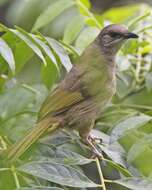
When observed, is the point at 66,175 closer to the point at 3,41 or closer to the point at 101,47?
the point at 3,41

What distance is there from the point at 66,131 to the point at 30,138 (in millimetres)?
438

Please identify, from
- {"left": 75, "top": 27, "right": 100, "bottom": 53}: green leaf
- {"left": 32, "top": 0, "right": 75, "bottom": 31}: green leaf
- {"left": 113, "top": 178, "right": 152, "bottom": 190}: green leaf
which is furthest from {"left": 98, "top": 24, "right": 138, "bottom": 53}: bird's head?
{"left": 113, "top": 178, "right": 152, "bottom": 190}: green leaf

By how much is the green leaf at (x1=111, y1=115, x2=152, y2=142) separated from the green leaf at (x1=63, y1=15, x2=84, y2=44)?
0.78 metres

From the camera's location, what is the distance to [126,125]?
111 inches

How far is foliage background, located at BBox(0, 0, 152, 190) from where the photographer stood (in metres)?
2.54

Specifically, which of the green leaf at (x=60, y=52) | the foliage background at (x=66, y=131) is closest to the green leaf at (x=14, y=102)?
the foliage background at (x=66, y=131)

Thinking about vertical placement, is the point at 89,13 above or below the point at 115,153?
above

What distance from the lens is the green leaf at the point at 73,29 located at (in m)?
3.48

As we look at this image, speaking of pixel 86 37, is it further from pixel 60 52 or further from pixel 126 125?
pixel 126 125

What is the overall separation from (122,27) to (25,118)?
2.35 ft

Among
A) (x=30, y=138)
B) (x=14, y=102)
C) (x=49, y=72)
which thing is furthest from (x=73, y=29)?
(x=30, y=138)

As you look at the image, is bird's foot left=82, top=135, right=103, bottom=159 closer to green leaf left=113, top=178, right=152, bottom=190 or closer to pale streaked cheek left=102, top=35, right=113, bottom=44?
green leaf left=113, top=178, right=152, bottom=190

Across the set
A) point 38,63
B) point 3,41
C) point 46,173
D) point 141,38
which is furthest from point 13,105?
point 38,63

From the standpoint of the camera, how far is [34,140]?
9.47 ft
